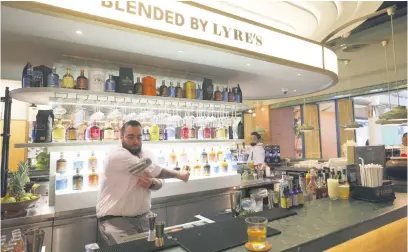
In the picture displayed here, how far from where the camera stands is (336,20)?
436 centimetres

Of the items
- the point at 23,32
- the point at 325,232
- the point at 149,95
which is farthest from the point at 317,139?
the point at 23,32

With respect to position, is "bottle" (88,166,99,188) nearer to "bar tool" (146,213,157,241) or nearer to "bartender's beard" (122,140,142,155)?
"bartender's beard" (122,140,142,155)

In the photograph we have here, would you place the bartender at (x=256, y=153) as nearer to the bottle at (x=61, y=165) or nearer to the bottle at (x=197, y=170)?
the bottle at (x=197, y=170)

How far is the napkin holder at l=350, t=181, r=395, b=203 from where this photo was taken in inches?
87.0

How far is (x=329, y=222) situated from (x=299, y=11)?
3265 mm

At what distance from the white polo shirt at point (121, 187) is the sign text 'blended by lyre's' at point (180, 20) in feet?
4.00

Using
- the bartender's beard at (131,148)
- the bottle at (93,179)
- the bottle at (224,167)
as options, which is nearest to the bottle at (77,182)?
the bottle at (93,179)

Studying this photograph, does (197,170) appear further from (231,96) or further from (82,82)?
(82,82)

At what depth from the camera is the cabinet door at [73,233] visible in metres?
2.48

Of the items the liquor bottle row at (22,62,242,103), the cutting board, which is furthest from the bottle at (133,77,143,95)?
the cutting board

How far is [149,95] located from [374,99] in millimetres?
8219

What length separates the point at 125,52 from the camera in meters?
2.72

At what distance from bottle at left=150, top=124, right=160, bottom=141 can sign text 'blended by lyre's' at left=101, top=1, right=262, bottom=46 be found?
1523 millimetres

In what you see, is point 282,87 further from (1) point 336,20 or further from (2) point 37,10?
(2) point 37,10
